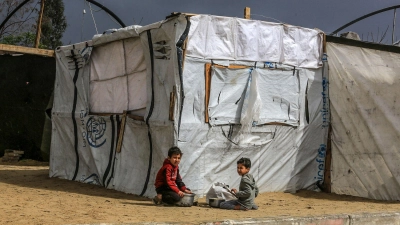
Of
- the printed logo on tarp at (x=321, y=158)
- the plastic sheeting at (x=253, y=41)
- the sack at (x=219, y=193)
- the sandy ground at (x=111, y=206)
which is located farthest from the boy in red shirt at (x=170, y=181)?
the printed logo on tarp at (x=321, y=158)

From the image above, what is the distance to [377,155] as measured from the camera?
1047 centimetres

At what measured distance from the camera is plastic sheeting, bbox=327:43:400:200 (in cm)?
1038

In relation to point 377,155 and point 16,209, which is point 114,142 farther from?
point 377,155

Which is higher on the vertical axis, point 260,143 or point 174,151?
point 260,143

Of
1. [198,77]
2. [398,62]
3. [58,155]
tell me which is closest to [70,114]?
[58,155]

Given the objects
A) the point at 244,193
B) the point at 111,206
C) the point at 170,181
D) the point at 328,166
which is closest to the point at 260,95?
the point at 328,166

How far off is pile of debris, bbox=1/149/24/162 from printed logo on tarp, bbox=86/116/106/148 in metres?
4.90

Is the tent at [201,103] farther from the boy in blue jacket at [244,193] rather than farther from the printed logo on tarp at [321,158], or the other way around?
the boy in blue jacket at [244,193]

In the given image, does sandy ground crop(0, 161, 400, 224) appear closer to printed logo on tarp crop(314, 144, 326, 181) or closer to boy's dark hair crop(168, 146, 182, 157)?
printed logo on tarp crop(314, 144, 326, 181)

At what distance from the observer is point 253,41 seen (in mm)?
10109

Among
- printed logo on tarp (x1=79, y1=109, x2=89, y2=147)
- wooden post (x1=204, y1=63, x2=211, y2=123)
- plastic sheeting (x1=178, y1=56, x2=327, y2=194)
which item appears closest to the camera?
plastic sheeting (x1=178, y1=56, x2=327, y2=194)

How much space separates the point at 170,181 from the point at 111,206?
2.90ft

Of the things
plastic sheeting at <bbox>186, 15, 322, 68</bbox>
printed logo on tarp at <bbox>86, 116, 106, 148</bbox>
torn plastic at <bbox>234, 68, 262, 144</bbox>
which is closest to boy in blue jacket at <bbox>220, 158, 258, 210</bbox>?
torn plastic at <bbox>234, 68, 262, 144</bbox>

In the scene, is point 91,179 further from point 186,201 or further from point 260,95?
point 260,95
